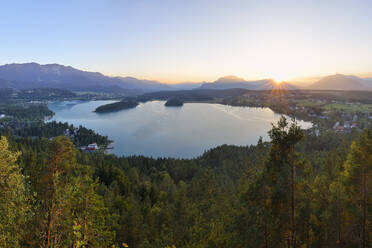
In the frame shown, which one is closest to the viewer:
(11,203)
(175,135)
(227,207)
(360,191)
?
(11,203)

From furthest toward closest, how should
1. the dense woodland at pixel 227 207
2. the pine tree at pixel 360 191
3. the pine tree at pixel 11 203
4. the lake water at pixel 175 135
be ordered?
the lake water at pixel 175 135
the pine tree at pixel 360 191
the dense woodland at pixel 227 207
the pine tree at pixel 11 203

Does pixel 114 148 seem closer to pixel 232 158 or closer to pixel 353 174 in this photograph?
pixel 232 158

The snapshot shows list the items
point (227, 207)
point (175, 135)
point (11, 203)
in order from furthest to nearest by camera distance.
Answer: point (175, 135)
point (227, 207)
point (11, 203)

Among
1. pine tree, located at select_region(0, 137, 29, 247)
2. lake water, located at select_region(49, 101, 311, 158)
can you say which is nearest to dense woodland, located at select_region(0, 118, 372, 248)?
pine tree, located at select_region(0, 137, 29, 247)

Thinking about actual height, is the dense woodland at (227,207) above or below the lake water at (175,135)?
above

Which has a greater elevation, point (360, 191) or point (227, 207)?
point (360, 191)

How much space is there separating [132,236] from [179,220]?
3.48 metres

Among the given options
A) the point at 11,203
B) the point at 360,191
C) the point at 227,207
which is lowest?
the point at 227,207

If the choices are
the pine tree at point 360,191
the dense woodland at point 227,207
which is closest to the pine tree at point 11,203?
the dense woodland at point 227,207

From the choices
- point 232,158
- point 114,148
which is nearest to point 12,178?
point 232,158

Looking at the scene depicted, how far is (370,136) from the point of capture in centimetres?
1156

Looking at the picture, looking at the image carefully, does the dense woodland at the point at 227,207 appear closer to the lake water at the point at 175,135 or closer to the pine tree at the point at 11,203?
the pine tree at the point at 11,203

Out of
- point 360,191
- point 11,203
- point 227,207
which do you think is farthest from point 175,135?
point 11,203

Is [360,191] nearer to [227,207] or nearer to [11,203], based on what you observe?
[227,207]
